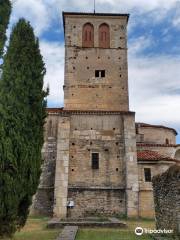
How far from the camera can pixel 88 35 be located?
27547 millimetres

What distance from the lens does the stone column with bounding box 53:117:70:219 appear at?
2200 cm

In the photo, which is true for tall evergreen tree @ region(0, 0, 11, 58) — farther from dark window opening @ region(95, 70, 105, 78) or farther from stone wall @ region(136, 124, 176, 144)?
stone wall @ region(136, 124, 176, 144)

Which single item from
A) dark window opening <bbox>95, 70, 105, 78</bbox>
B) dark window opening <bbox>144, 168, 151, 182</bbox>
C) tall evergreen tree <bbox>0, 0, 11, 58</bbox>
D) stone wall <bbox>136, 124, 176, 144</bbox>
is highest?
dark window opening <bbox>95, 70, 105, 78</bbox>

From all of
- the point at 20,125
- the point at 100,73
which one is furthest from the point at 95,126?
the point at 20,125

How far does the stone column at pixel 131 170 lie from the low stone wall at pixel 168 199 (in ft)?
28.3

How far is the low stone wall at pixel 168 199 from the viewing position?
11.0m

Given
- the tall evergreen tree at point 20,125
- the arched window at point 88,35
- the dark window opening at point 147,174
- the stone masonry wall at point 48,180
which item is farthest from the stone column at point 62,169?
the tall evergreen tree at point 20,125

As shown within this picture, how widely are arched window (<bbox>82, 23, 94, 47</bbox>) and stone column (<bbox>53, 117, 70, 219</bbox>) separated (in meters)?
6.97

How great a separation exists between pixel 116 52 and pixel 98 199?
11.7 meters

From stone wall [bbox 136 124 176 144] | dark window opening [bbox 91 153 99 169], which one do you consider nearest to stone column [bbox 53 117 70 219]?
dark window opening [bbox 91 153 99 169]

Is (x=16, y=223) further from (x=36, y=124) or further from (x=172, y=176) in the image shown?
(x=172, y=176)

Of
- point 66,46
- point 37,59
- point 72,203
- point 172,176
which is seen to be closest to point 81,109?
point 66,46

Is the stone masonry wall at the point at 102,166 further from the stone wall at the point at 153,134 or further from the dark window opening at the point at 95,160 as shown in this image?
the stone wall at the point at 153,134

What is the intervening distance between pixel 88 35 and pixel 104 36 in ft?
4.27
